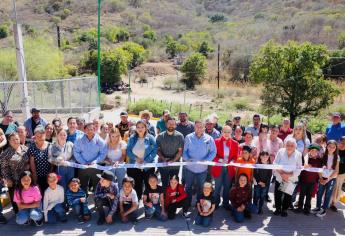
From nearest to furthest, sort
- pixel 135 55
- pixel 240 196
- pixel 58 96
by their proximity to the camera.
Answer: pixel 240 196 < pixel 58 96 < pixel 135 55

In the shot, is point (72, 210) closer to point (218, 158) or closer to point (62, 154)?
point (62, 154)

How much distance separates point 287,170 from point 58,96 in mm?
9703

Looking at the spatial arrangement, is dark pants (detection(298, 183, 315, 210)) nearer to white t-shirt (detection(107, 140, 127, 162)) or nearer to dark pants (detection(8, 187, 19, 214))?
white t-shirt (detection(107, 140, 127, 162))

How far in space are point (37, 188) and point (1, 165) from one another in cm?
70

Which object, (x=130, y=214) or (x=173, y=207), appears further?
(x=173, y=207)

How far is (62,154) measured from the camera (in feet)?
21.8

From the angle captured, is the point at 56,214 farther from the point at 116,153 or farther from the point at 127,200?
the point at 116,153

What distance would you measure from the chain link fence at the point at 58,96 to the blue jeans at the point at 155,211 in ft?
25.3

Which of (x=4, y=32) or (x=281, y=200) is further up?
(x=4, y=32)

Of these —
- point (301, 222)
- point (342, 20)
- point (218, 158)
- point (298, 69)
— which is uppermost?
point (342, 20)

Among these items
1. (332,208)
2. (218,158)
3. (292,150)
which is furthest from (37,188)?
→ (332,208)

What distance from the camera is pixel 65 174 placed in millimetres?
6855

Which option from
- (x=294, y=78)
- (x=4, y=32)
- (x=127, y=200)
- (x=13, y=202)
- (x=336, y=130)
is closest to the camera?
(x=13, y=202)

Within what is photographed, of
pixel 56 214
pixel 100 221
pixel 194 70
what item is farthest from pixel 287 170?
pixel 194 70
